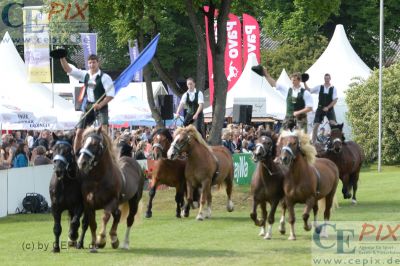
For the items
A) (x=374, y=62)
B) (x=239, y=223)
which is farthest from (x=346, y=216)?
(x=374, y=62)

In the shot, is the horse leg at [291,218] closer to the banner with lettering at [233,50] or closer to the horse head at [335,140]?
the horse head at [335,140]

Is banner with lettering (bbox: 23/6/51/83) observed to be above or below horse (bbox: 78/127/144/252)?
above

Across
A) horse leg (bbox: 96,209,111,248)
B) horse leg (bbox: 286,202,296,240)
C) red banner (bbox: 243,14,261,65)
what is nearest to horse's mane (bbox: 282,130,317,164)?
horse leg (bbox: 286,202,296,240)

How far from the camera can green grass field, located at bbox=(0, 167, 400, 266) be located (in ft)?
47.9

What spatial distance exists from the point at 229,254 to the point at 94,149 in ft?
8.62

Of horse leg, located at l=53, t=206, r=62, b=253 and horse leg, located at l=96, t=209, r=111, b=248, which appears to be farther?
horse leg, located at l=53, t=206, r=62, b=253

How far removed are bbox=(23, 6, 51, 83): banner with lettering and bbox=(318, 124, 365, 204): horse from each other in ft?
42.1

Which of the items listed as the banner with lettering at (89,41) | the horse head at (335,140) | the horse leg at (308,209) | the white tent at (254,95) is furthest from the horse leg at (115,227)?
the white tent at (254,95)

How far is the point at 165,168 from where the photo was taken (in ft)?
76.2

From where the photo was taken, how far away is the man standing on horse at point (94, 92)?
53.4ft

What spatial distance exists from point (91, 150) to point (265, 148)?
363cm

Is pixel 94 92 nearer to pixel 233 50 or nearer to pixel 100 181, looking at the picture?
pixel 100 181

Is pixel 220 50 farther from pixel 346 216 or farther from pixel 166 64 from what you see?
pixel 166 64

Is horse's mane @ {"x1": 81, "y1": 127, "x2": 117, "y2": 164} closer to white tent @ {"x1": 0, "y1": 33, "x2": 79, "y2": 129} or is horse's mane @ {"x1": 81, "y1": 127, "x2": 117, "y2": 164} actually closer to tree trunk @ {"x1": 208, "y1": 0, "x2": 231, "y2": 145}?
tree trunk @ {"x1": 208, "y1": 0, "x2": 231, "y2": 145}
